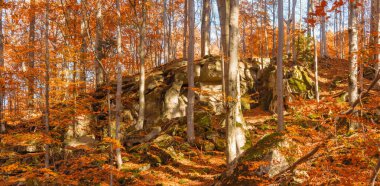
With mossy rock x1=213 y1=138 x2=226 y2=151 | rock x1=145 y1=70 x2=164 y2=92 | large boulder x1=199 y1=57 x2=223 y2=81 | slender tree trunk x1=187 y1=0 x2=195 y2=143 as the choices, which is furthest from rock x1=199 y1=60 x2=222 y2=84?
mossy rock x1=213 y1=138 x2=226 y2=151

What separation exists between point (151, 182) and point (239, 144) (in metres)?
3.78

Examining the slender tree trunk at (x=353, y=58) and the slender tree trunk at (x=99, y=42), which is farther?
the slender tree trunk at (x=99, y=42)

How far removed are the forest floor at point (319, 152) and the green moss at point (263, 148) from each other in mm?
376

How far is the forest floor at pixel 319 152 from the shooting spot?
15.7ft

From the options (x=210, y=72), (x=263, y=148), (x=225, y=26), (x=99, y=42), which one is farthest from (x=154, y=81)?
(x=263, y=148)

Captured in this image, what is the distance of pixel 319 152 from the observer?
549 cm

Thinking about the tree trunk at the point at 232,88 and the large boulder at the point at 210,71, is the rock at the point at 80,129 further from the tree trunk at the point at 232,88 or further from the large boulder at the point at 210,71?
the tree trunk at the point at 232,88

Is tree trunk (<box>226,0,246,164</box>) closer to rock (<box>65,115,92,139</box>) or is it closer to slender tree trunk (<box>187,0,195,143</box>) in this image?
slender tree trunk (<box>187,0,195,143</box>)

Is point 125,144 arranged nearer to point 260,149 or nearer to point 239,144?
point 239,144

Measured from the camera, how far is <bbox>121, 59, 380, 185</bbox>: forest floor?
4.79 metres

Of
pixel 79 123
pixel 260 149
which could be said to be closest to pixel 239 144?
pixel 260 149

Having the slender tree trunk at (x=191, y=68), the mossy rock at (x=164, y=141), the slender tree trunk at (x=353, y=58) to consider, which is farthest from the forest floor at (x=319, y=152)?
the slender tree trunk at (x=191, y=68)

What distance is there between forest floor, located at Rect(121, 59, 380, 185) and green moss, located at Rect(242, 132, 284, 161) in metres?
0.38

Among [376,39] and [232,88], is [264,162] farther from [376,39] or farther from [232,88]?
[376,39]
